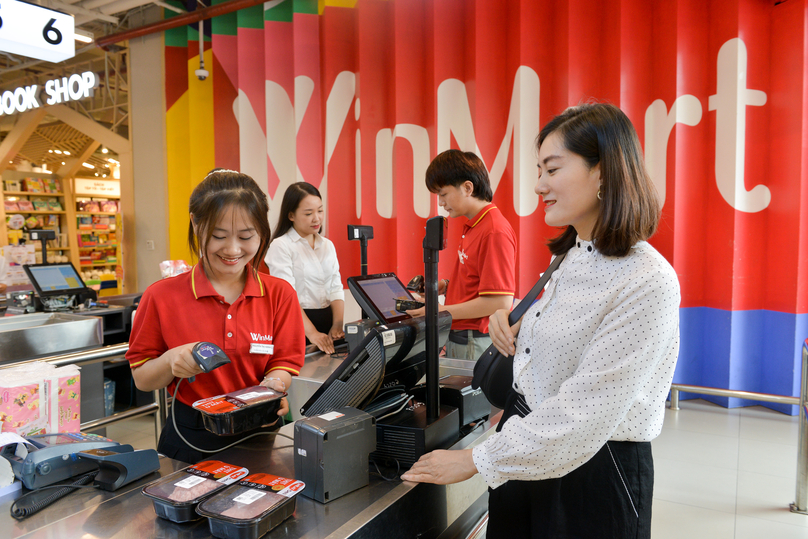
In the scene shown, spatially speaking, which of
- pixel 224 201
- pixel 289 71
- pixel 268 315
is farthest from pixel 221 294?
pixel 289 71

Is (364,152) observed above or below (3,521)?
above

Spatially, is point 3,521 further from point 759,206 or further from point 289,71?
point 289,71

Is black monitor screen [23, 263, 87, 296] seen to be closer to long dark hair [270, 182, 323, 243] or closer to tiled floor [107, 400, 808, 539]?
tiled floor [107, 400, 808, 539]

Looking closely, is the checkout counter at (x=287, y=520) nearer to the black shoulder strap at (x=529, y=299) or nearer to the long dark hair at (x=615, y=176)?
the black shoulder strap at (x=529, y=299)

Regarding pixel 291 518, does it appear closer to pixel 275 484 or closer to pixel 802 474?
pixel 275 484

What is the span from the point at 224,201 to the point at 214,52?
607 centimetres

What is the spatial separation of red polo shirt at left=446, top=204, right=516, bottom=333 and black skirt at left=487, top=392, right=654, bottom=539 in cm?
121

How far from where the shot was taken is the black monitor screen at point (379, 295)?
1414 mm

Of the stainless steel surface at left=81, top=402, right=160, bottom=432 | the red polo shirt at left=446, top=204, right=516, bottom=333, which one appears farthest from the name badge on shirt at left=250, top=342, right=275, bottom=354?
the stainless steel surface at left=81, top=402, right=160, bottom=432

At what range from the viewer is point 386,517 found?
43.5 inches

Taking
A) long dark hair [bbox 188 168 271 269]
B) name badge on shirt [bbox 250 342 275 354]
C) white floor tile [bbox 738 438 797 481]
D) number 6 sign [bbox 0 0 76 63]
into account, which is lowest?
white floor tile [bbox 738 438 797 481]

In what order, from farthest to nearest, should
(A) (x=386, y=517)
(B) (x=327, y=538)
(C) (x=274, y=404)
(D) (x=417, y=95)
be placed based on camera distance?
(D) (x=417, y=95), (C) (x=274, y=404), (A) (x=386, y=517), (B) (x=327, y=538)

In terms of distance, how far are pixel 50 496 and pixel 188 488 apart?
1.19 feet

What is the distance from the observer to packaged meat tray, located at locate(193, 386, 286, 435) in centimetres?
113
